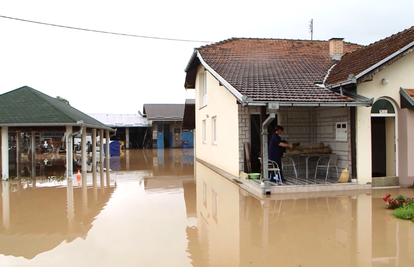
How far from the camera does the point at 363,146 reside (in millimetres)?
10211

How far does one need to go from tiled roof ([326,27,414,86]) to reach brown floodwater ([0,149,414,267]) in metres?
3.51

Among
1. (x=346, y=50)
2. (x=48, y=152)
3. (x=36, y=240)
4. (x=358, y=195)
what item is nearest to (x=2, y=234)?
(x=36, y=240)

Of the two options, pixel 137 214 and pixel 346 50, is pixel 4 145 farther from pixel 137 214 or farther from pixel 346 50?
pixel 346 50

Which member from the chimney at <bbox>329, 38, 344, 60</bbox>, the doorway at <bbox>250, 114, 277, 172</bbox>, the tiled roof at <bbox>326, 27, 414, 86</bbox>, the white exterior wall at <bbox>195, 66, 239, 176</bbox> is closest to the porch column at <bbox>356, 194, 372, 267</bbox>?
the tiled roof at <bbox>326, 27, 414, 86</bbox>

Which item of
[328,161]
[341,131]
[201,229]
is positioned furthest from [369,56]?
[201,229]

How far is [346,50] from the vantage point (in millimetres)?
15273

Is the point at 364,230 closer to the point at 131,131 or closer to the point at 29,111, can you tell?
the point at 29,111

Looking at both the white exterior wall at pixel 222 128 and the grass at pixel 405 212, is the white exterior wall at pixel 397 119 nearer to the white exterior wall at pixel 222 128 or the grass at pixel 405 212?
the grass at pixel 405 212

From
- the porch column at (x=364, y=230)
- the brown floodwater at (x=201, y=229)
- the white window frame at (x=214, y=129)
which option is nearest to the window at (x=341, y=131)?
the brown floodwater at (x=201, y=229)

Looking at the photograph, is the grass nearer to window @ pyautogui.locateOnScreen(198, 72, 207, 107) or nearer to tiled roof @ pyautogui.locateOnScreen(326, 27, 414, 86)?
tiled roof @ pyautogui.locateOnScreen(326, 27, 414, 86)

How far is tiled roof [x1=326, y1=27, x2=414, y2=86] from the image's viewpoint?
10.1 metres

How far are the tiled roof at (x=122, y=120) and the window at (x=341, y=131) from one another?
27905 mm

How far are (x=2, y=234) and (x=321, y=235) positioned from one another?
5.58m

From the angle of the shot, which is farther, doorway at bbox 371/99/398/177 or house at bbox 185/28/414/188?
doorway at bbox 371/99/398/177
